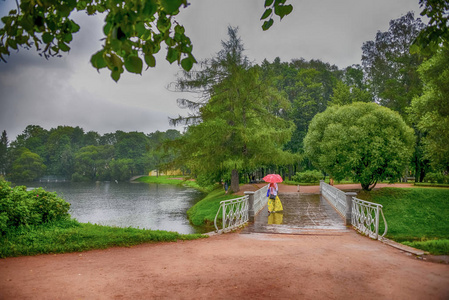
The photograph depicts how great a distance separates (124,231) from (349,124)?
60.2ft

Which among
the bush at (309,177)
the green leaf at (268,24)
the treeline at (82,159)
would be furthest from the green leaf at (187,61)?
the treeline at (82,159)

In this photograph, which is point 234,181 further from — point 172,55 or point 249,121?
point 172,55

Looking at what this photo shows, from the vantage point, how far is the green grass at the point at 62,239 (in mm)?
7649

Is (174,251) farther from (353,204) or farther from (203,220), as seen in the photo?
(203,220)

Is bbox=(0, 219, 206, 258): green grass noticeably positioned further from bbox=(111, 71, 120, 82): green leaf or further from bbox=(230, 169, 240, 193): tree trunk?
bbox=(230, 169, 240, 193): tree trunk

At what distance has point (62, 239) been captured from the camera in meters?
8.32

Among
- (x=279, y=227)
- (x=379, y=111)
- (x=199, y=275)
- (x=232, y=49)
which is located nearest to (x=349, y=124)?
(x=379, y=111)

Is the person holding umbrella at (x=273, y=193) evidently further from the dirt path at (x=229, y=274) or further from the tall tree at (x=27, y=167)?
the tall tree at (x=27, y=167)

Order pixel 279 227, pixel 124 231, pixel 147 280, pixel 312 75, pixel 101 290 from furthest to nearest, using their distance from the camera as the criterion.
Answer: pixel 312 75
pixel 279 227
pixel 124 231
pixel 147 280
pixel 101 290

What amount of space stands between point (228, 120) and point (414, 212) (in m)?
13.8

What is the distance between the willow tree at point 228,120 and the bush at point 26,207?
44.2ft

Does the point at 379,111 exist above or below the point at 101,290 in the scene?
above

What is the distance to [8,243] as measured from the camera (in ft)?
25.1

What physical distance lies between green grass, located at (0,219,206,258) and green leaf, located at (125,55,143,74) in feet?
23.9
